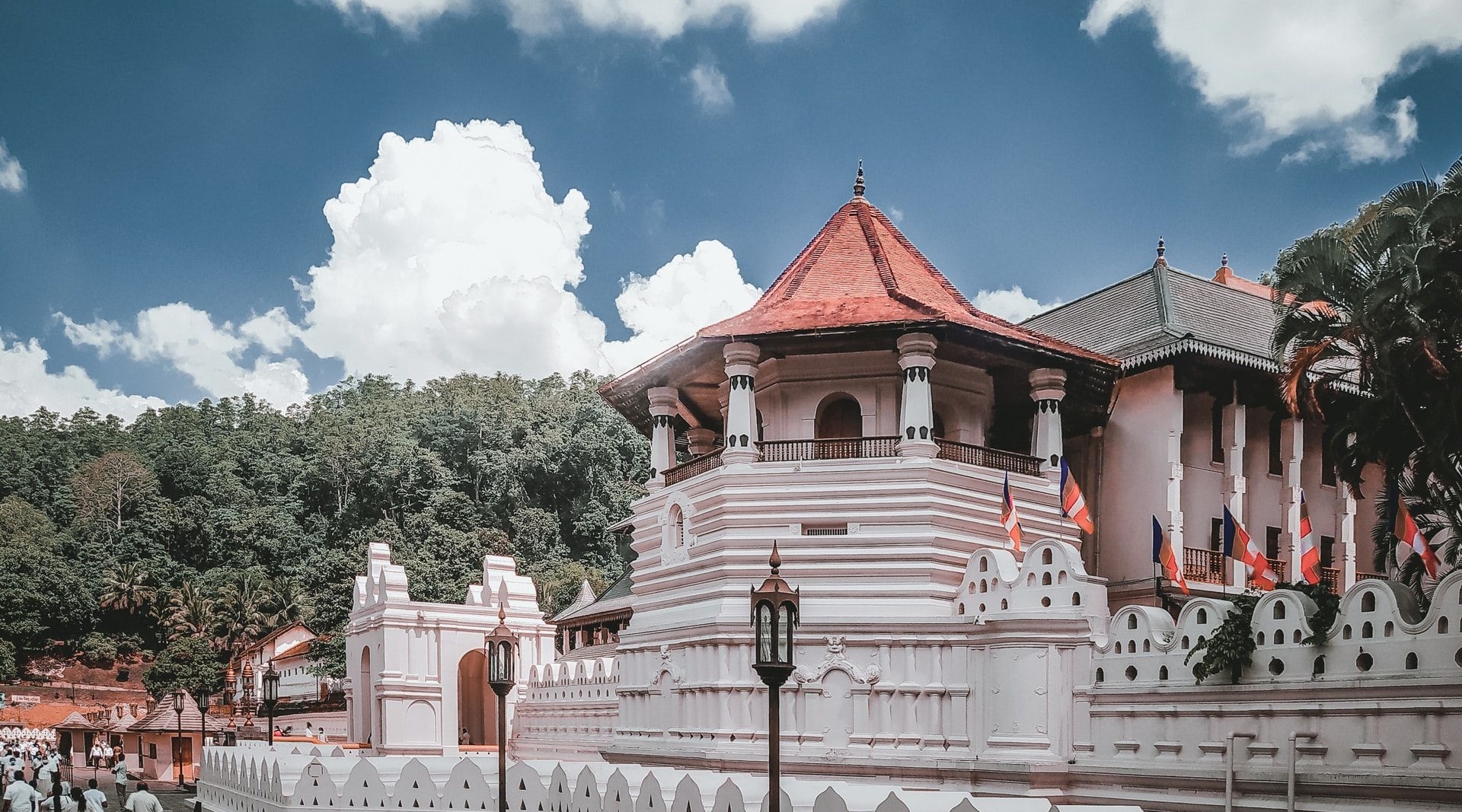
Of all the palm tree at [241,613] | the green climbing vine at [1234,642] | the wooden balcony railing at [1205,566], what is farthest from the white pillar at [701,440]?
the palm tree at [241,613]

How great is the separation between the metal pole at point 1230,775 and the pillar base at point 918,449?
7260mm

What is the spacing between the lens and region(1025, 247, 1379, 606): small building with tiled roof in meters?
24.1

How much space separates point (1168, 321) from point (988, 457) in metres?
6.10

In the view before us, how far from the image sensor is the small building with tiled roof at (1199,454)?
24.1 metres

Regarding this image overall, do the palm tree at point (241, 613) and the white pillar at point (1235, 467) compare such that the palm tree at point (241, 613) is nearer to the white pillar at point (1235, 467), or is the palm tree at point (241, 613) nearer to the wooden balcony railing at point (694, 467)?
the wooden balcony railing at point (694, 467)

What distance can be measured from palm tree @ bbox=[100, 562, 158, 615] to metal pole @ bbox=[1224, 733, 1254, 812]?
7101cm

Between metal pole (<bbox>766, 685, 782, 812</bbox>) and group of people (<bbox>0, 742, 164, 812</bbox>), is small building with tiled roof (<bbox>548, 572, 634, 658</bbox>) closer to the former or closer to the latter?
group of people (<bbox>0, 742, 164, 812</bbox>)

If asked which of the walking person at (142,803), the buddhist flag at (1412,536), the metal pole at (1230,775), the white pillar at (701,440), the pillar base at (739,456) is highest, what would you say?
the white pillar at (701,440)

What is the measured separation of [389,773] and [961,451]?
34.3 feet

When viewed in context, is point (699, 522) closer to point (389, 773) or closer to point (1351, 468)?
point (389, 773)

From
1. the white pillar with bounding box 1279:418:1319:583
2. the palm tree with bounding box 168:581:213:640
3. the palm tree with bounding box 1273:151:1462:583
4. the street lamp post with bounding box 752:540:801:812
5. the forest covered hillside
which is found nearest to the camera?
the street lamp post with bounding box 752:540:801:812

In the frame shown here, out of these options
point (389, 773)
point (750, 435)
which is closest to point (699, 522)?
point (750, 435)

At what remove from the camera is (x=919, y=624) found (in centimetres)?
1900

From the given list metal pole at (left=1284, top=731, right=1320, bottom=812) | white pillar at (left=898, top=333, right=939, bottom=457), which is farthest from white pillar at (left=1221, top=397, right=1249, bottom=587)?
metal pole at (left=1284, top=731, right=1320, bottom=812)
